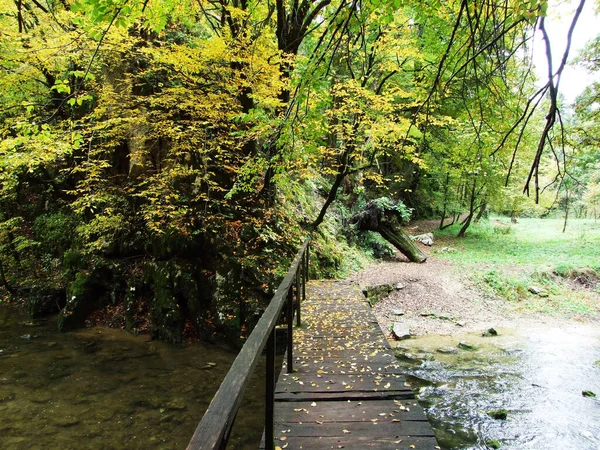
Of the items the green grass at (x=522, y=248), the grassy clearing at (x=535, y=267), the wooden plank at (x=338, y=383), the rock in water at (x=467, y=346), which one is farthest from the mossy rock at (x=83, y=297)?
the green grass at (x=522, y=248)

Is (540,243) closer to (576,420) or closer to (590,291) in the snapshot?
(590,291)

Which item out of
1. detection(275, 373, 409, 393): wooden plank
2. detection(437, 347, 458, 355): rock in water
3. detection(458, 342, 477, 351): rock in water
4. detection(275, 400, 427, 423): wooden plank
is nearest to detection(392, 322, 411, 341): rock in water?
detection(437, 347, 458, 355): rock in water

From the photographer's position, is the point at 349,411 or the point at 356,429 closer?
the point at 356,429

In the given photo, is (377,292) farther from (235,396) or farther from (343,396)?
(235,396)

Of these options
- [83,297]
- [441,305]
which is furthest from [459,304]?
[83,297]

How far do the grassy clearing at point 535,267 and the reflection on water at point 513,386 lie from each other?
2.27 metres

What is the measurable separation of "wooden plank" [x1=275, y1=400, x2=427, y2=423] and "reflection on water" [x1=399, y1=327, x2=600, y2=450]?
6.44 ft

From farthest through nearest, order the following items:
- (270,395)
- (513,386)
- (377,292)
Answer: (377,292) → (513,386) → (270,395)

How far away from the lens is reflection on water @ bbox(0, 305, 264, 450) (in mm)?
4957

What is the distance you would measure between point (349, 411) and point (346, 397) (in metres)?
0.21

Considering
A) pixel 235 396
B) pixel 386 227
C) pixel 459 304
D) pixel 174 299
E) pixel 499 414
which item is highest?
pixel 235 396

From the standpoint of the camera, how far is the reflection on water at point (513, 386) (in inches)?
175

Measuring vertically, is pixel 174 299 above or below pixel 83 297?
above

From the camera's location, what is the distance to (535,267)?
12.5 metres
